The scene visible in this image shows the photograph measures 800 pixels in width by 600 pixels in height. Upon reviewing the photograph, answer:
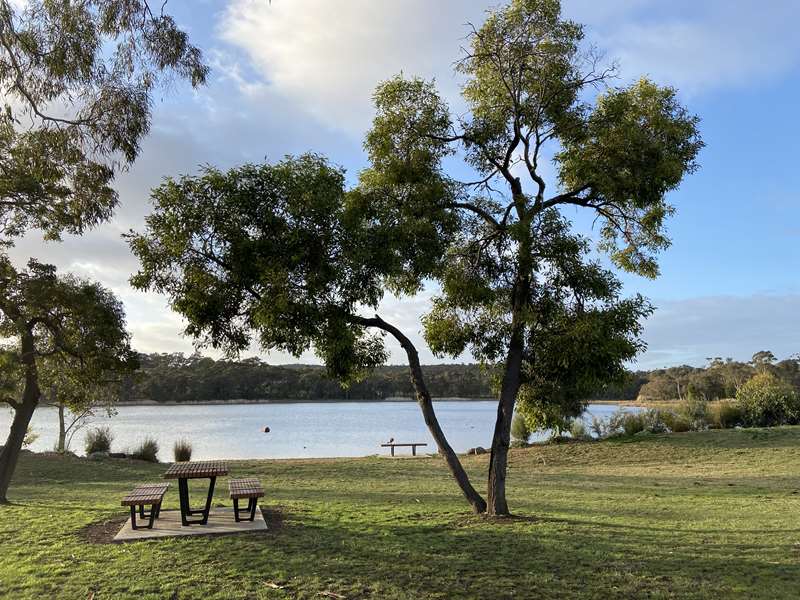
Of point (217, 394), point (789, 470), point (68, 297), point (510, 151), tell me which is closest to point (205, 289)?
point (68, 297)

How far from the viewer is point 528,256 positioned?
742 cm

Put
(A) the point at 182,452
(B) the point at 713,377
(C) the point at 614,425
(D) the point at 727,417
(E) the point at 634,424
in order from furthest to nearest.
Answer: (B) the point at 713,377 → (D) the point at 727,417 → (C) the point at 614,425 → (E) the point at 634,424 → (A) the point at 182,452

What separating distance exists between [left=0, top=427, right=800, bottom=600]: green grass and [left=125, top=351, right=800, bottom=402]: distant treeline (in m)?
38.0

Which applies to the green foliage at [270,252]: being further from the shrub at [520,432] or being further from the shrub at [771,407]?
the shrub at [771,407]

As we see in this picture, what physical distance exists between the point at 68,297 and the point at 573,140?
7.63 metres

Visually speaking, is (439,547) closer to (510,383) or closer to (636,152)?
(510,383)

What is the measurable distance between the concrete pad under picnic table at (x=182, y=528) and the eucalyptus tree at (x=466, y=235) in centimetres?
200

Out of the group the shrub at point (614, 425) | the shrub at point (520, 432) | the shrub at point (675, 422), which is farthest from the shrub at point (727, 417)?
the shrub at point (520, 432)

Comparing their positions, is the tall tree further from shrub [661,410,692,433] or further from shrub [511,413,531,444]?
shrub [661,410,692,433]

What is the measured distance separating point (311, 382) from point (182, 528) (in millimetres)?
61013

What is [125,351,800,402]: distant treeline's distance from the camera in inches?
2157

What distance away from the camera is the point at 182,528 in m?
6.71

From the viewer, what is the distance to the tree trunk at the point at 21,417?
9414 mm

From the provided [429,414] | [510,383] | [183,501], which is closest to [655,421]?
[510,383]
